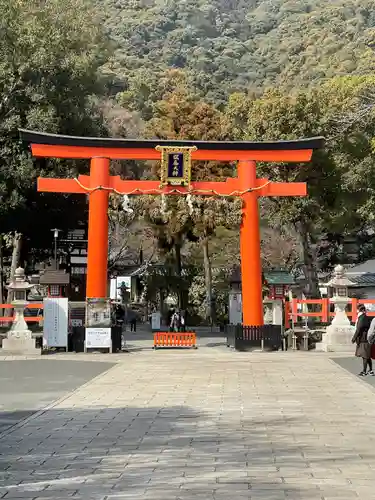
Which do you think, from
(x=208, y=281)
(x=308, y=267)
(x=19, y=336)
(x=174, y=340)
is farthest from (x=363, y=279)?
(x=19, y=336)

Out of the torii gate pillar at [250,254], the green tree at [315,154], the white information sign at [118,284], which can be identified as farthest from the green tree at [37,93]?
the white information sign at [118,284]

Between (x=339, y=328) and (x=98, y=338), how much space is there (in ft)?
27.1

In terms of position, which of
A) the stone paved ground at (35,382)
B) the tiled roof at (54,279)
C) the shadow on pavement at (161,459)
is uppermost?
the tiled roof at (54,279)

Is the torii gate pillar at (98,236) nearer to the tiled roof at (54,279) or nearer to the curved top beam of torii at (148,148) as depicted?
the curved top beam of torii at (148,148)

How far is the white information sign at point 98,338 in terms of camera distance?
22.9 meters

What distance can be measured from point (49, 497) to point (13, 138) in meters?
25.7

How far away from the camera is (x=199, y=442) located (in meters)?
8.01

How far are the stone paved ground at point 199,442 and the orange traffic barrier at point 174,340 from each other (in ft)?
32.9

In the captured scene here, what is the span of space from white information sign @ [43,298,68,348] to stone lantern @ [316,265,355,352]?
896 centimetres

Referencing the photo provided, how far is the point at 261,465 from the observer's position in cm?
679

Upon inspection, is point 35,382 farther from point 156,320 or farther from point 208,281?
→ point 208,281

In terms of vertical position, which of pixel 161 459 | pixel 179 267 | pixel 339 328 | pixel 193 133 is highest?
pixel 193 133

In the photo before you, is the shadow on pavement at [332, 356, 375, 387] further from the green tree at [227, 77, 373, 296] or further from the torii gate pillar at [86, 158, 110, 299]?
the green tree at [227, 77, 373, 296]

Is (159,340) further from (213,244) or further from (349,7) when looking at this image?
(349,7)
